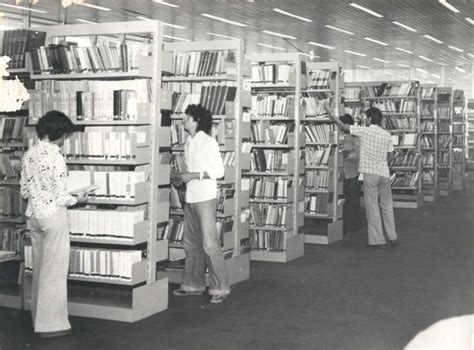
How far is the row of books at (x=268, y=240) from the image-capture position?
27.9 ft

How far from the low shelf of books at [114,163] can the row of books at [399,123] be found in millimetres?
9208

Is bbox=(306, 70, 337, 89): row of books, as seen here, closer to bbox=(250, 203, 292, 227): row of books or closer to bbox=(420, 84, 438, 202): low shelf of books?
bbox=(250, 203, 292, 227): row of books

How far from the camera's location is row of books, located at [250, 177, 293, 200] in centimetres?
854

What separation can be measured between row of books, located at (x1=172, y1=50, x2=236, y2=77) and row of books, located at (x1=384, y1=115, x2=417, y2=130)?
793 centimetres

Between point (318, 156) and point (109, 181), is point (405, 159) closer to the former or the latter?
point (318, 156)

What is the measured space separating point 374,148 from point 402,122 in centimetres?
533

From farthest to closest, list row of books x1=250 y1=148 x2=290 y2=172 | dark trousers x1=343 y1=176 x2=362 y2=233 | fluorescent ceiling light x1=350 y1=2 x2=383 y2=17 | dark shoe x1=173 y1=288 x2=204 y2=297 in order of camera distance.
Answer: fluorescent ceiling light x1=350 y1=2 x2=383 y2=17
dark trousers x1=343 y1=176 x2=362 y2=233
row of books x1=250 y1=148 x2=290 y2=172
dark shoe x1=173 y1=288 x2=204 y2=297

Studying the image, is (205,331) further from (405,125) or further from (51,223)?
(405,125)

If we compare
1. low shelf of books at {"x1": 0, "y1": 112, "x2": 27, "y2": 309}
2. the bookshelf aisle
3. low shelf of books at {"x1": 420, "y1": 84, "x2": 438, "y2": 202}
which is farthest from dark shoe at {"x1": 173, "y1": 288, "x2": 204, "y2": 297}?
low shelf of books at {"x1": 420, "y1": 84, "x2": 438, "y2": 202}

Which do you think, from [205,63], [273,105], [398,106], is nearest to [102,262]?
[205,63]

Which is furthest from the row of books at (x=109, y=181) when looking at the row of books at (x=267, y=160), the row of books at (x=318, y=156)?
the row of books at (x=318, y=156)

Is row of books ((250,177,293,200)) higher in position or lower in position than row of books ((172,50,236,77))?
lower

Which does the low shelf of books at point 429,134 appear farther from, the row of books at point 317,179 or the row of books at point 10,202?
the row of books at point 10,202

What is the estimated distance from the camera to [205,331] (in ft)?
17.5
